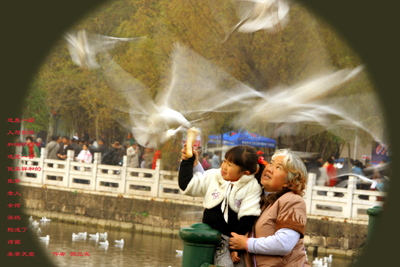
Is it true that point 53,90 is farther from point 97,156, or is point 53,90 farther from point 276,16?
point 276,16

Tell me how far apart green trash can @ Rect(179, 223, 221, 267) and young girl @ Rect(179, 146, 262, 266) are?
10 cm

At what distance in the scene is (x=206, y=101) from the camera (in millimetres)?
11492

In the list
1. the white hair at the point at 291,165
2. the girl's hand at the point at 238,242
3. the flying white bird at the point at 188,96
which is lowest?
the girl's hand at the point at 238,242

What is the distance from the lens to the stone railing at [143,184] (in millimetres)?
11578

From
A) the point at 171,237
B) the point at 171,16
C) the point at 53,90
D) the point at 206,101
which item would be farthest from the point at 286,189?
the point at 53,90

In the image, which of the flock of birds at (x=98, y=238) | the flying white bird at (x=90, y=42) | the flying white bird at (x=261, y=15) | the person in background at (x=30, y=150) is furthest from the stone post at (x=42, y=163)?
the flying white bird at (x=261, y=15)

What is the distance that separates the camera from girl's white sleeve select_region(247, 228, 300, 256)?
2.39 meters

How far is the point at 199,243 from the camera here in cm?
246

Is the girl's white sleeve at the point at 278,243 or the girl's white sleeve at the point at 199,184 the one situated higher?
the girl's white sleeve at the point at 199,184

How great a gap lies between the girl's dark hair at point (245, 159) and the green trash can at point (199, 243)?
0.39 meters

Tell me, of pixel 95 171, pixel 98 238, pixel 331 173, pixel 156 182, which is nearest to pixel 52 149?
pixel 95 171

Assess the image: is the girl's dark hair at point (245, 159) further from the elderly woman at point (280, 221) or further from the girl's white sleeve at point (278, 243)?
the girl's white sleeve at point (278, 243)

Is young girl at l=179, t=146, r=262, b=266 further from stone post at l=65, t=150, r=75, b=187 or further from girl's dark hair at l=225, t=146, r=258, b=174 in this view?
stone post at l=65, t=150, r=75, b=187

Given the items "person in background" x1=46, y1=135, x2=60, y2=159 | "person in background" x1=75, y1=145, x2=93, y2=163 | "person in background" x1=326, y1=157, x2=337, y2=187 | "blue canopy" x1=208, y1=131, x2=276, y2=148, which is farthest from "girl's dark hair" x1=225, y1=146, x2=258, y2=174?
"person in background" x1=46, y1=135, x2=60, y2=159
